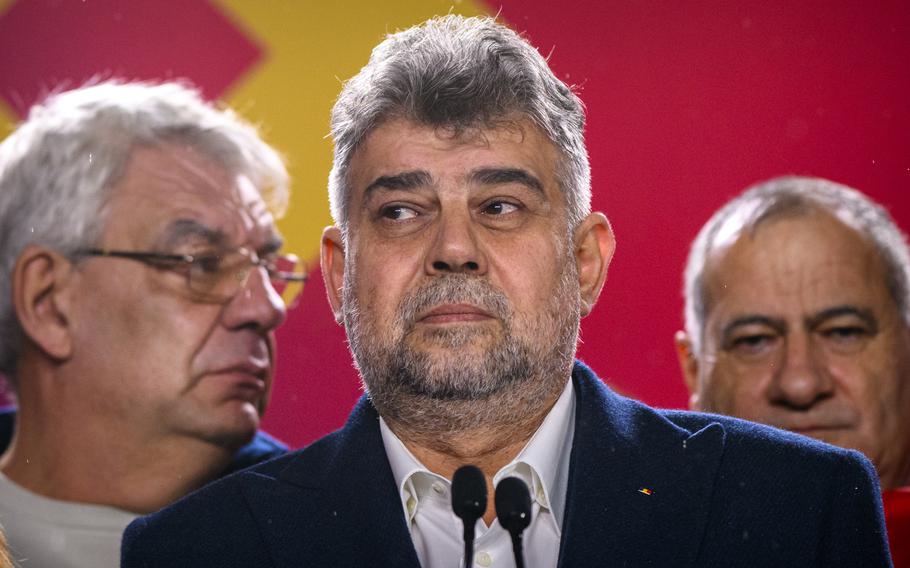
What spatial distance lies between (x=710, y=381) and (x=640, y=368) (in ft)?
0.76

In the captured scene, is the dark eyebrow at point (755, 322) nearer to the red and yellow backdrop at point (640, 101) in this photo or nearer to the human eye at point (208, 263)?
the red and yellow backdrop at point (640, 101)

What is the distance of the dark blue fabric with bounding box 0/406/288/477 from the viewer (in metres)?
2.50

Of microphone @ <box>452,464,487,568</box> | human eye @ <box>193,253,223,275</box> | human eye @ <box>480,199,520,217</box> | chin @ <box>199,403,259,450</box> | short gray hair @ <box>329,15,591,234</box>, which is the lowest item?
chin @ <box>199,403,259,450</box>

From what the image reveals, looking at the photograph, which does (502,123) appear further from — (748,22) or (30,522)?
(30,522)

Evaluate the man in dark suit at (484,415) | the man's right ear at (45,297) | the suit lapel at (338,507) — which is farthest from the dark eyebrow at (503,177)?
the man's right ear at (45,297)

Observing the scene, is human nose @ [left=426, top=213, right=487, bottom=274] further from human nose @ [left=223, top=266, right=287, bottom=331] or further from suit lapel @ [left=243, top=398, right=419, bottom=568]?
human nose @ [left=223, top=266, right=287, bottom=331]

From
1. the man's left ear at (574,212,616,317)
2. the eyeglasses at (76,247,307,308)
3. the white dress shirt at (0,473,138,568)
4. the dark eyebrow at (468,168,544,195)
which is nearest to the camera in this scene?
the dark eyebrow at (468,168,544,195)

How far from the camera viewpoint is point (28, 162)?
101 inches

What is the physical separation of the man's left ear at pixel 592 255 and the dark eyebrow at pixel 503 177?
0.16 m

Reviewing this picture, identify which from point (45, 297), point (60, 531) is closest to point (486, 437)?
point (60, 531)

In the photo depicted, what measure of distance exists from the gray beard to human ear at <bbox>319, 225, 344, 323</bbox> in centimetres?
13

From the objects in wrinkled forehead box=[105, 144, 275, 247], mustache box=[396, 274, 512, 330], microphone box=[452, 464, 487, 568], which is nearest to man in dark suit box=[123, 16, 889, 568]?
mustache box=[396, 274, 512, 330]

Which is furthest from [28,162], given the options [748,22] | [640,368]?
[748,22]

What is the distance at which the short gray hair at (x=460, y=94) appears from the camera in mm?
1814
